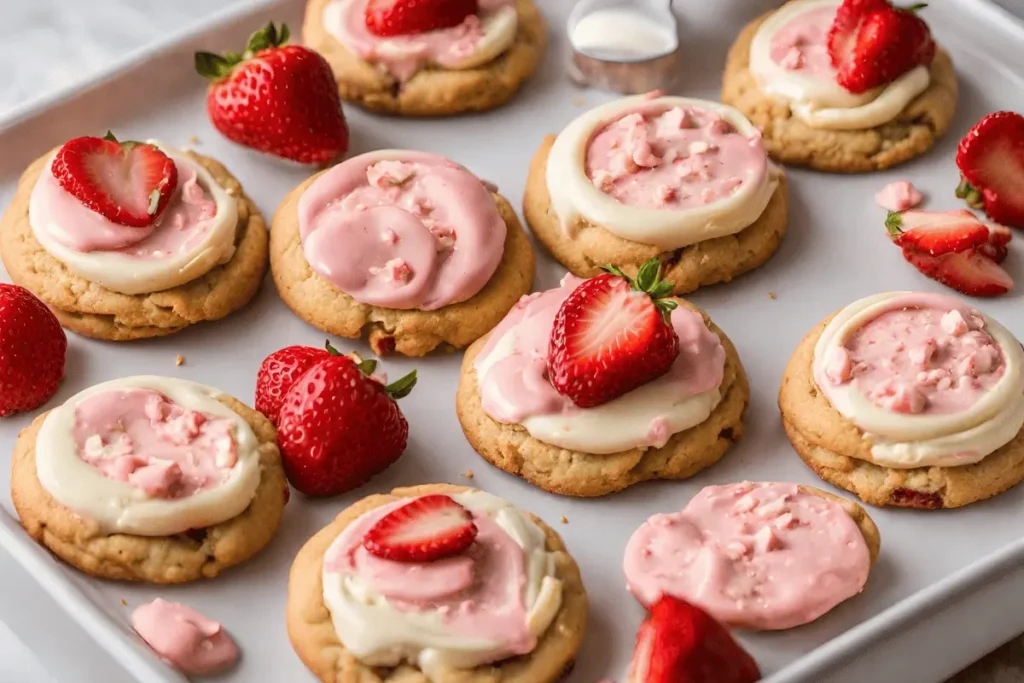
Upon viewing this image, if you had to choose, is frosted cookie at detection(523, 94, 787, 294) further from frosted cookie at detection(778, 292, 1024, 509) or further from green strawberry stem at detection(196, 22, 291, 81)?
green strawberry stem at detection(196, 22, 291, 81)

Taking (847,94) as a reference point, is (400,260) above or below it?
below

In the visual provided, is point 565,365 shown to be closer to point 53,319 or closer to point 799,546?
point 799,546

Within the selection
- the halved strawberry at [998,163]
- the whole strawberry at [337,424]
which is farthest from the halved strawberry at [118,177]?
the halved strawberry at [998,163]

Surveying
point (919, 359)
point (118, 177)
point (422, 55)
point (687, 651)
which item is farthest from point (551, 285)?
point (687, 651)

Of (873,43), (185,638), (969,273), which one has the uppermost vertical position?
(873,43)

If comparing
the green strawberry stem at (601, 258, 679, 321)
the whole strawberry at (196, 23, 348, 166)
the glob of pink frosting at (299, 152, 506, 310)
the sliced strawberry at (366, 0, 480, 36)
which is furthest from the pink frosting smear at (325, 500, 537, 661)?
the sliced strawberry at (366, 0, 480, 36)

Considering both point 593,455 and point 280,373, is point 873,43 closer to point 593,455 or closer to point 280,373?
point 593,455
